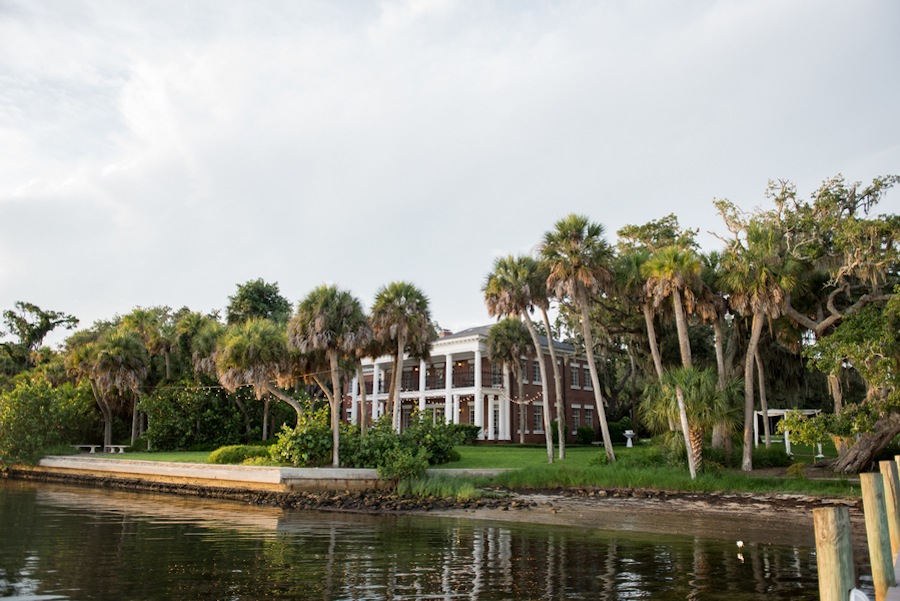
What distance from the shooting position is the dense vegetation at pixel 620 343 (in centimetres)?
2220

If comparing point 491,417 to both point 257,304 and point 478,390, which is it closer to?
point 478,390

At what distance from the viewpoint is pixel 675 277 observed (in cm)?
2473

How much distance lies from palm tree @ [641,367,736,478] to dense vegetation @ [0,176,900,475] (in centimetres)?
5

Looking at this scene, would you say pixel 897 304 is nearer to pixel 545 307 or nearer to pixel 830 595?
pixel 545 307

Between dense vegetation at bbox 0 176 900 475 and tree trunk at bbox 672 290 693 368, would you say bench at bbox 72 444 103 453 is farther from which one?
tree trunk at bbox 672 290 693 368

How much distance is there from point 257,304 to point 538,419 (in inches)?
817

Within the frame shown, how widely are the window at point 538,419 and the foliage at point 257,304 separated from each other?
58.7 feet

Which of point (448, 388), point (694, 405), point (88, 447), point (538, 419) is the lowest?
point (88, 447)

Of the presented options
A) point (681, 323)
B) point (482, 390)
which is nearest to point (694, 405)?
point (681, 323)

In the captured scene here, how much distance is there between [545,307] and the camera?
1214 inches

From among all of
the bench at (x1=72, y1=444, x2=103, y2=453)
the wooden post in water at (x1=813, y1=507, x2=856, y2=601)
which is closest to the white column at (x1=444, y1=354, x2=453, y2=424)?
the bench at (x1=72, y1=444, x2=103, y2=453)

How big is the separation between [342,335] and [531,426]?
78.3ft

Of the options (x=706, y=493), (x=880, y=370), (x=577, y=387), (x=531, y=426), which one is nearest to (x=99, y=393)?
(x=531, y=426)

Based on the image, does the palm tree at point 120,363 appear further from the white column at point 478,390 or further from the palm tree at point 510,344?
the palm tree at point 510,344
